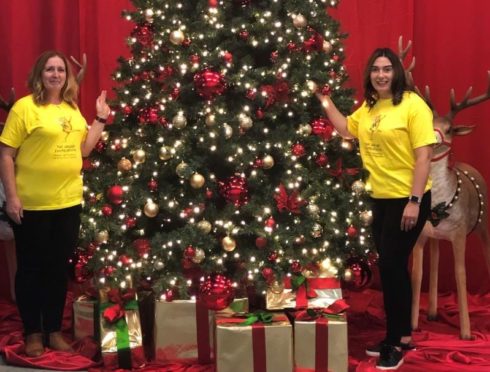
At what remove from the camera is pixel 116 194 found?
3.21 meters

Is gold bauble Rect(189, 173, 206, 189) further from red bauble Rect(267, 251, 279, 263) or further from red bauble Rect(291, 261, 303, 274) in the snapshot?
red bauble Rect(291, 261, 303, 274)

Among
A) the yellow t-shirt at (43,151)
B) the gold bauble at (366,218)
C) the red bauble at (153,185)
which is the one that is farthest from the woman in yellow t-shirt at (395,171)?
the yellow t-shirt at (43,151)

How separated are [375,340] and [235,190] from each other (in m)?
1.19

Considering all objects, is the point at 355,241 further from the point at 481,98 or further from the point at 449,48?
the point at 449,48

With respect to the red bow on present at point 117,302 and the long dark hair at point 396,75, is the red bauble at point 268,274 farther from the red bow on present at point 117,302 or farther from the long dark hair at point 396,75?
the long dark hair at point 396,75

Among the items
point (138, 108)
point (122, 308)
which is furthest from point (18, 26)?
point (122, 308)

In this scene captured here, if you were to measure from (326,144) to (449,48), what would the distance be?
1.55 m

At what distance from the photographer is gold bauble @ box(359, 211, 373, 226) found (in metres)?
3.32

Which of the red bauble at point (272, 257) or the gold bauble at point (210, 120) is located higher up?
the gold bauble at point (210, 120)

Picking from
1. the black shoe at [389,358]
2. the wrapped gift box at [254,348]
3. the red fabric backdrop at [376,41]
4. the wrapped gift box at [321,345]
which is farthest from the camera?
the red fabric backdrop at [376,41]

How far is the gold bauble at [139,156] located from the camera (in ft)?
10.6

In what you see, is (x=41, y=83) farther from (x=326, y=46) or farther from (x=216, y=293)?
(x=326, y=46)

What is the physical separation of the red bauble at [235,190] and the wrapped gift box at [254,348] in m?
0.64

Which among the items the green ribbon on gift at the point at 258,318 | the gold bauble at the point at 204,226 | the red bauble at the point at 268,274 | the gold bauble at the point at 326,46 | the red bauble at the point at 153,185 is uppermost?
the gold bauble at the point at 326,46
